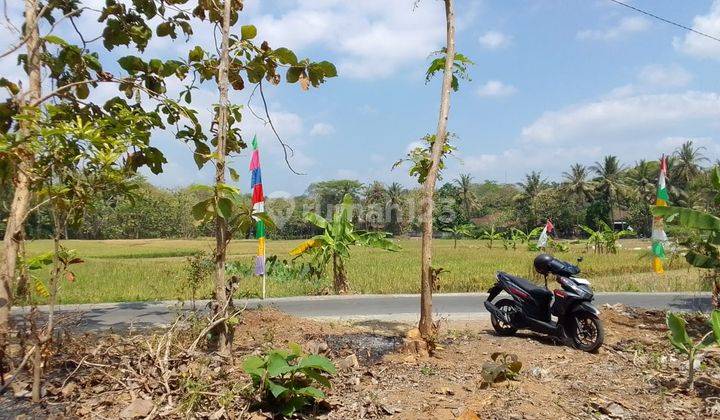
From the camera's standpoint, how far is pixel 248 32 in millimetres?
5242

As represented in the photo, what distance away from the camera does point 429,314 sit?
6391 millimetres

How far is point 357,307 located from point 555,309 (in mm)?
5160

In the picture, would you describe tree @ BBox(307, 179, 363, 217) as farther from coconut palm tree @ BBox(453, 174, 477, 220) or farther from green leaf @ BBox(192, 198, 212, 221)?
green leaf @ BBox(192, 198, 212, 221)

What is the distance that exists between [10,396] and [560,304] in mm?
5814

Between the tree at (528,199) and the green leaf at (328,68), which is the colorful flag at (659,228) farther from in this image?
the tree at (528,199)

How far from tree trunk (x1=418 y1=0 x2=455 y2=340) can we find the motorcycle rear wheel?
1654 millimetres

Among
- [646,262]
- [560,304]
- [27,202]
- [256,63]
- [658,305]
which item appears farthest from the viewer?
[646,262]

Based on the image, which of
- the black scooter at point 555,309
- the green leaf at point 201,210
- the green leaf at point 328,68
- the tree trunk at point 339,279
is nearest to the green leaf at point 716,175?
the black scooter at point 555,309

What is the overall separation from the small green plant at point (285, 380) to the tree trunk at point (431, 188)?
2295mm

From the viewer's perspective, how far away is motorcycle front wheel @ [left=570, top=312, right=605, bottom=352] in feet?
21.6

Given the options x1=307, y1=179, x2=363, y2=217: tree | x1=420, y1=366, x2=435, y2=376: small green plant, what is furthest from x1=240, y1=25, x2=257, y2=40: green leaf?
x1=307, y1=179, x2=363, y2=217: tree

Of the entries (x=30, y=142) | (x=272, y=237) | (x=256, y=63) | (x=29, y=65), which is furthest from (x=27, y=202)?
(x=272, y=237)

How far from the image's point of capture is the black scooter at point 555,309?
676cm

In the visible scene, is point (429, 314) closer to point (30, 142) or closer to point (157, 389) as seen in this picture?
point (157, 389)
